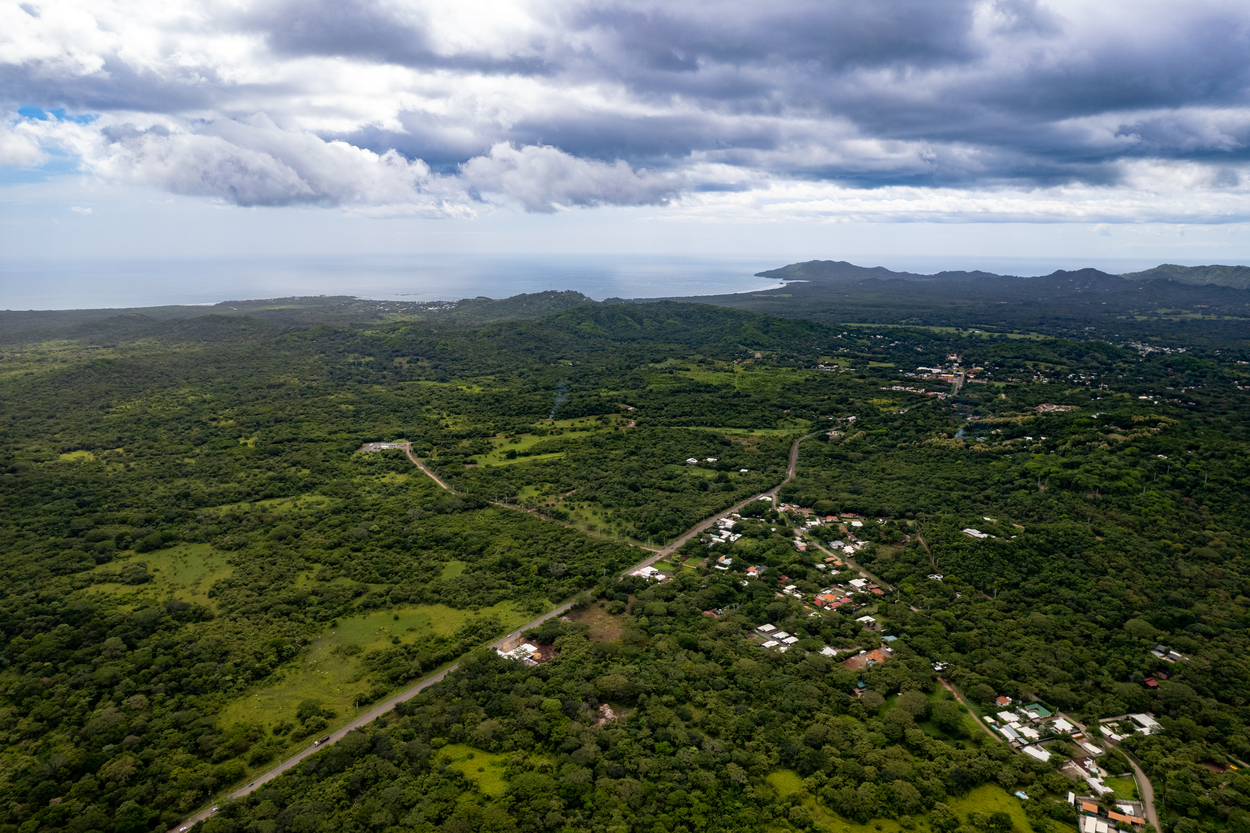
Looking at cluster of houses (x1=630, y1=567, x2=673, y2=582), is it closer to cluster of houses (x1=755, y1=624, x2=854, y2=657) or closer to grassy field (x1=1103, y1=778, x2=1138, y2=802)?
cluster of houses (x1=755, y1=624, x2=854, y2=657)

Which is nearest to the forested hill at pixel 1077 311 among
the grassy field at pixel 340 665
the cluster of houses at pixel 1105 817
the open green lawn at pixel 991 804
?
the cluster of houses at pixel 1105 817

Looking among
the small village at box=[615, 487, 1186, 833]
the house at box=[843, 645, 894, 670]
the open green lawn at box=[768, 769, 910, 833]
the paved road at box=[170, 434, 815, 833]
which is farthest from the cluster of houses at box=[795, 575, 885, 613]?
the open green lawn at box=[768, 769, 910, 833]

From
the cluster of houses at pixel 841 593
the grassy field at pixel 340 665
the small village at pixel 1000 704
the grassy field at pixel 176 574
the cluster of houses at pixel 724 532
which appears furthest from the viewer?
the cluster of houses at pixel 724 532

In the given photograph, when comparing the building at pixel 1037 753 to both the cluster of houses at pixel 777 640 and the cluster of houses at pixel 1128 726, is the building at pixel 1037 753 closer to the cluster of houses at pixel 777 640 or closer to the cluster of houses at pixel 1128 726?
the cluster of houses at pixel 1128 726

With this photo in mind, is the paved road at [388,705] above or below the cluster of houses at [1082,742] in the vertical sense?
above

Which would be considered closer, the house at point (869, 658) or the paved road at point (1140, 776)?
the paved road at point (1140, 776)

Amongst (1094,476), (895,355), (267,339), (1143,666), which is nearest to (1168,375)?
(895,355)

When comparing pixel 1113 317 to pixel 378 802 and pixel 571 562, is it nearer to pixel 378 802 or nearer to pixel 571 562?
pixel 571 562
